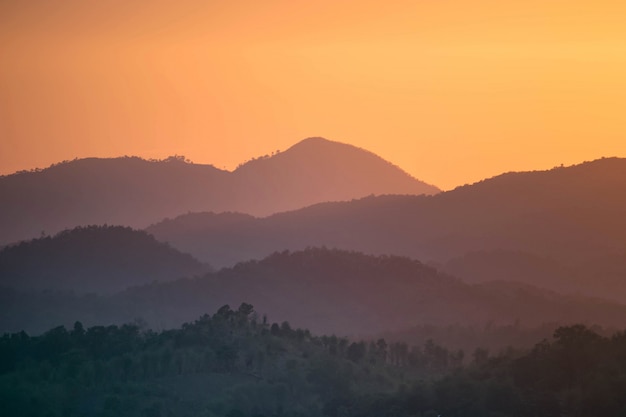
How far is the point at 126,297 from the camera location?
580ft

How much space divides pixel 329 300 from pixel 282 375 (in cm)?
7728

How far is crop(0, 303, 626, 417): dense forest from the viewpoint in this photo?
77.2 m

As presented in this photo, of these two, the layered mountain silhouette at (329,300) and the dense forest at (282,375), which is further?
the layered mountain silhouette at (329,300)

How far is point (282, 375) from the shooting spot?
9444cm

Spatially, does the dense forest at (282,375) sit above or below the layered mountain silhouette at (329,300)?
below

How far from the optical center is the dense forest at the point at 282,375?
77.2 metres

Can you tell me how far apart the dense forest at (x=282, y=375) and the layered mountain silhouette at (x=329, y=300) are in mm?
30378

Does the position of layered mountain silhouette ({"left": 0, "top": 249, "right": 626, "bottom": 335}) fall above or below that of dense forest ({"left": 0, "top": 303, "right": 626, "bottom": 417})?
above

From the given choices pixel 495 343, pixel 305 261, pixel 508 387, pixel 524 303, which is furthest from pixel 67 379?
pixel 305 261

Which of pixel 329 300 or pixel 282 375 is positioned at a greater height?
pixel 329 300

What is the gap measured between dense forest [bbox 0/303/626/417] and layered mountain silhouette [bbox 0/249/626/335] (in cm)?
3038

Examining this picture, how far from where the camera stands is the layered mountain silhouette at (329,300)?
148250 mm

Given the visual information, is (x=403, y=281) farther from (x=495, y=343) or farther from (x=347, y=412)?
(x=347, y=412)

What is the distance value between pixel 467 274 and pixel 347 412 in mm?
114869
